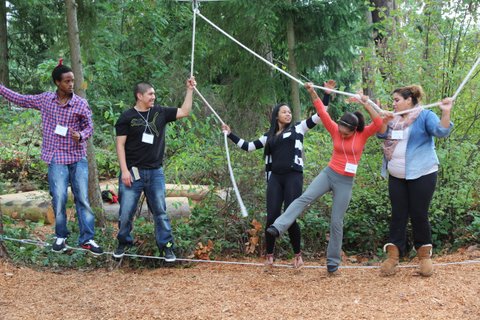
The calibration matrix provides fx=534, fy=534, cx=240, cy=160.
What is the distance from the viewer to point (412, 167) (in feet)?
16.4

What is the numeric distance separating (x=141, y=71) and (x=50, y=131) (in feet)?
35.1

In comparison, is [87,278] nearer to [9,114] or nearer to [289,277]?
[289,277]

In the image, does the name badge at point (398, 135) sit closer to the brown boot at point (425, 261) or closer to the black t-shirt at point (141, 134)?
the brown boot at point (425, 261)

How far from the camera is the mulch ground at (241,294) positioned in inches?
171

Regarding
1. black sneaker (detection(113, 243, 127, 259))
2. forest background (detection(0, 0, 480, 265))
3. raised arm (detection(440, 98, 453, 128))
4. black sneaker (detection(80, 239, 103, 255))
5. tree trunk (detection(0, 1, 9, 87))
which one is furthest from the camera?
tree trunk (detection(0, 1, 9, 87))

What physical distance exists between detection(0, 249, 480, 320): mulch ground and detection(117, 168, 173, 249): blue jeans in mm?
436

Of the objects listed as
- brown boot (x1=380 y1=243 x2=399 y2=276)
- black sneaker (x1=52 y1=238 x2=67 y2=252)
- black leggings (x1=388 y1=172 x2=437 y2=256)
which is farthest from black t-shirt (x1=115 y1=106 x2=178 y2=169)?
brown boot (x1=380 y1=243 x2=399 y2=276)

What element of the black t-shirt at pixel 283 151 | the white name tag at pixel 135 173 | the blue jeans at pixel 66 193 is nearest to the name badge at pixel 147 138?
the white name tag at pixel 135 173

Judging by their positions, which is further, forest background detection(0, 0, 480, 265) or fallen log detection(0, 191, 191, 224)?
fallen log detection(0, 191, 191, 224)

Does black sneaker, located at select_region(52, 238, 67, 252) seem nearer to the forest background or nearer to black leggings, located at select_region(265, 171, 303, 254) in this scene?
the forest background

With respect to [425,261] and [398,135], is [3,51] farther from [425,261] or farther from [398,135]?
[425,261]

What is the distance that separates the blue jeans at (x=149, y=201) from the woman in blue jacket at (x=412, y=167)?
229 centimetres

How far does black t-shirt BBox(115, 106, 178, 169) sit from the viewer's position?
17.9 ft

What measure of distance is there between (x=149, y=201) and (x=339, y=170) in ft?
6.70
